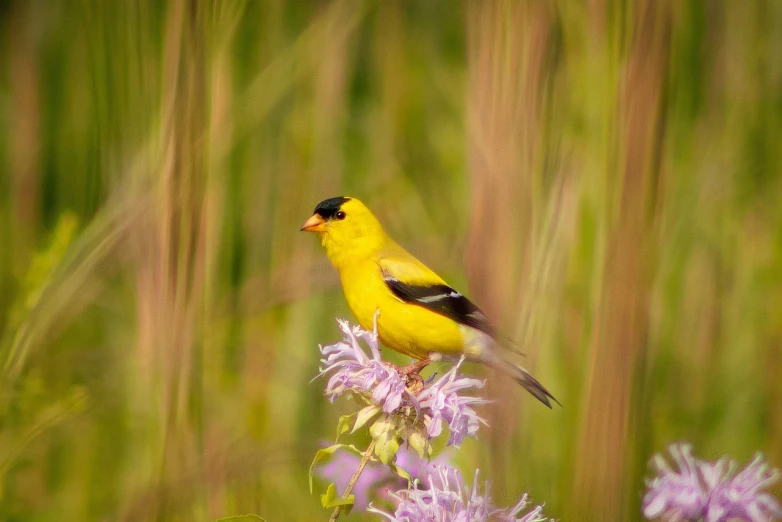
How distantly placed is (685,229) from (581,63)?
1.72ft

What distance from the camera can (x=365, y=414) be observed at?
39.1 inches

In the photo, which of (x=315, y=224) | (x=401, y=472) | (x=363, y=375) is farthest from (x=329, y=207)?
(x=401, y=472)

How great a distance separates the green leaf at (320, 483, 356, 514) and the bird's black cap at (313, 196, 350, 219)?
0.92 metres

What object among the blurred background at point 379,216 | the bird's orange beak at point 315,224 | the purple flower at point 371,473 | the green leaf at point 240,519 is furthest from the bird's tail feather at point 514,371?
the bird's orange beak at point 315,224

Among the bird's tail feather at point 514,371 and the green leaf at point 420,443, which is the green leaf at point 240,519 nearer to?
the green leaf at point 420,443

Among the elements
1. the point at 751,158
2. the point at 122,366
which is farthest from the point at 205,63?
the point at 751,158

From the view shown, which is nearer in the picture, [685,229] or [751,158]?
[685,229]

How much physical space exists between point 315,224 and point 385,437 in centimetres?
87

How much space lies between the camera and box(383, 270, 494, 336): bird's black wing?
1531 millimetres

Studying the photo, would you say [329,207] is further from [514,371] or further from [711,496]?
[711,496]

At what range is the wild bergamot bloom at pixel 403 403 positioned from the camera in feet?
3.23

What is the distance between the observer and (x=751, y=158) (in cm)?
193

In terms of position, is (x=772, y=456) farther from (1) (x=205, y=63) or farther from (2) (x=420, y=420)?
(1) (x=205, y=63)

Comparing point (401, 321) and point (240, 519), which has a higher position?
point (401, 321)
